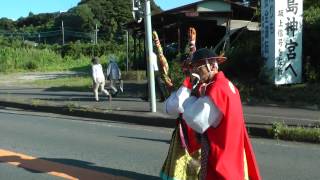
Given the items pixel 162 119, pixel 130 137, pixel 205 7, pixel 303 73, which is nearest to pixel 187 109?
pixel 130 137

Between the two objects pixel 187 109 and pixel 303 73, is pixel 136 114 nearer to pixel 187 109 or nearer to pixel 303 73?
pixel 303 73

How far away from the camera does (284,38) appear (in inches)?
712

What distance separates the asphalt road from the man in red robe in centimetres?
352

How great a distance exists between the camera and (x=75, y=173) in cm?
773

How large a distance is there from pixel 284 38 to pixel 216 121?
48.4ft

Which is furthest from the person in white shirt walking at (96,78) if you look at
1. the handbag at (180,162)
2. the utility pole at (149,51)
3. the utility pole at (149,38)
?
the handbag at (180,162)

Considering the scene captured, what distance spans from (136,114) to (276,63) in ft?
20.0

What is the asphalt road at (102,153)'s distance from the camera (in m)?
7.75

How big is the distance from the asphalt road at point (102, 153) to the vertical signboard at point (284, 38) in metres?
6.77

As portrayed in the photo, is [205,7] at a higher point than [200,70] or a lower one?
higher

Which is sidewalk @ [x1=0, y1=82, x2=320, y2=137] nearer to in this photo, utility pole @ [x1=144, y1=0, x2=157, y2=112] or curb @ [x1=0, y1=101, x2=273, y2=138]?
curb @ [x1=0, y1=101, x2=273, y2=138]

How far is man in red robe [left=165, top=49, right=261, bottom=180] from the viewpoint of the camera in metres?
3.86

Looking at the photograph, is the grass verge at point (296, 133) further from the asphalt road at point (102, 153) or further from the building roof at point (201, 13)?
the building roof at point (201, 13)

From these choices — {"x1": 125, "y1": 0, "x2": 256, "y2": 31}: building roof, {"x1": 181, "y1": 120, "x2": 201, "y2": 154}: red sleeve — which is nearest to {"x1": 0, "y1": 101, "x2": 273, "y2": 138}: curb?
{"x1": 181, "y1": 120, "x2": 201, "y2": 154}: red sleeve
